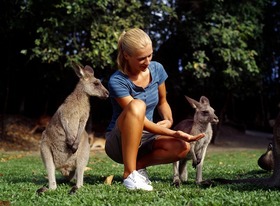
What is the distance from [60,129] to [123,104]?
0.79 metres

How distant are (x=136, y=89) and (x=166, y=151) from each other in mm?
616

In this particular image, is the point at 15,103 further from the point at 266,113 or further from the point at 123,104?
the point at 123,104

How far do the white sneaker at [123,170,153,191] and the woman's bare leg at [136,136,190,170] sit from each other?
1.37ft

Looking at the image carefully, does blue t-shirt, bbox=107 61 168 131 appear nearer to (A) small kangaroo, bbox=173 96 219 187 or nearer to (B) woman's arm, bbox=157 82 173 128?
(B) woman's arm, bbox=157 82 173 128

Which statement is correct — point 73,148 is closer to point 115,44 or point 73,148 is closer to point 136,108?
point 136,108

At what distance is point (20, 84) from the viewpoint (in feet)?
52.2

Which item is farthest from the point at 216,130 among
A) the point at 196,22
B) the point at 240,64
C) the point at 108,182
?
the point at 108,182

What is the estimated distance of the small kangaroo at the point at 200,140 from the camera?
461 cm

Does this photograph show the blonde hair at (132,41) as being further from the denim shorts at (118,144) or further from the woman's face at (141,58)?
the denim shorts at (118,144)

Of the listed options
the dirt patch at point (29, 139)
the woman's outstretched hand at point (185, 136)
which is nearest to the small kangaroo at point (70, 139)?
the woman's outstretched hand at point (185, 136)

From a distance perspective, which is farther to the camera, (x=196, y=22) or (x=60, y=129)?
(x=196, y=22)

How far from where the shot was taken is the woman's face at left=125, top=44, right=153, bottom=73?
3.97 m

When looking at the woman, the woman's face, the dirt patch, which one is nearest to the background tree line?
the dirt patch

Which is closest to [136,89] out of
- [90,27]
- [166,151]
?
[166,151]
